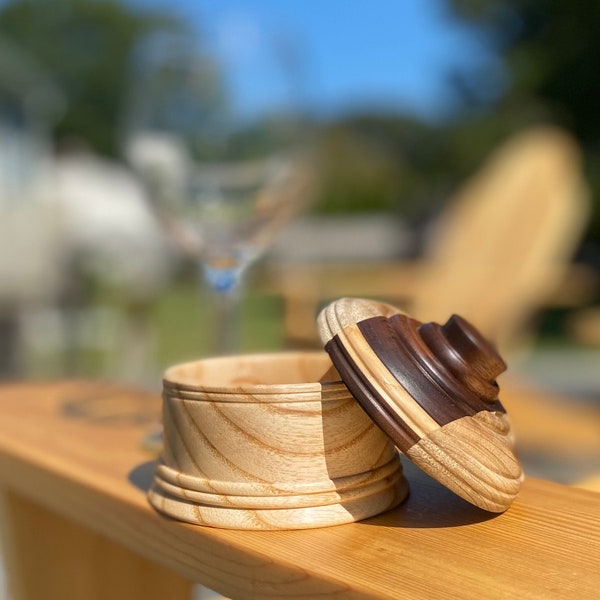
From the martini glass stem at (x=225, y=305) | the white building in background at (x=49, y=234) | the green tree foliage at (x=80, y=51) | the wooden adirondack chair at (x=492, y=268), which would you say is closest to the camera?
the martini glass stem at (x=225, y=305)

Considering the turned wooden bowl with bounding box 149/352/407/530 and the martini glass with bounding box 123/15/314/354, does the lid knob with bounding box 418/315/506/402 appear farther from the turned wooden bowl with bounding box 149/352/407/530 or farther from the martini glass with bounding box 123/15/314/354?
the martini glass with bounding box 123/15/314/354

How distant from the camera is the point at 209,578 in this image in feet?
1.18

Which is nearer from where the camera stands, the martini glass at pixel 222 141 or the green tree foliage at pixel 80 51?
the martini glass at pixel 222 141

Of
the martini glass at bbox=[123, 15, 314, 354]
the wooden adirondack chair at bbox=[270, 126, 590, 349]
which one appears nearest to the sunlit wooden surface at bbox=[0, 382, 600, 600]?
the martini glass at bbox=[123, 15, 314, 354]

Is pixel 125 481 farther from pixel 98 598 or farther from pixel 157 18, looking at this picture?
pixel 157 18

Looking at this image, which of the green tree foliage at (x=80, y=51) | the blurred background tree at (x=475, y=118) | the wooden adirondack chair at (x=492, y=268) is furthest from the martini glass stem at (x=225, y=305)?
the green tree foliage at (x=80, y=51)

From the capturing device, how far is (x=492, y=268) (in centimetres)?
211

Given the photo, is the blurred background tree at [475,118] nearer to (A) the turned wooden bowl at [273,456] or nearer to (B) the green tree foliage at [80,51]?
(B) the green tree foliage at [80,51]

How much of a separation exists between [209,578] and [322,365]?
0.45 ft

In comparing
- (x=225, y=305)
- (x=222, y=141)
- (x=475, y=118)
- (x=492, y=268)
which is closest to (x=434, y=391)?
(x=225, y=305)

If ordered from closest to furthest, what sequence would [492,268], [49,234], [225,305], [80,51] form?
[225,305] < [492,268] < [49,234] < [80,51]

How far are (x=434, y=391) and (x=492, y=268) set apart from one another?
1820mm

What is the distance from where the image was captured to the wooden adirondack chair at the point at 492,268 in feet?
6.48

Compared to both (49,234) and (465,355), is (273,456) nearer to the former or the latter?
(465,355)
